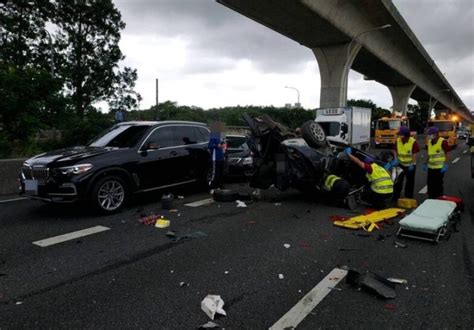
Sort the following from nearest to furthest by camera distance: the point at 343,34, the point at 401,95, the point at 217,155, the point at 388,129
→ the point at 217,155
the point at 343,34
the point at 388,129
the point at 401,95

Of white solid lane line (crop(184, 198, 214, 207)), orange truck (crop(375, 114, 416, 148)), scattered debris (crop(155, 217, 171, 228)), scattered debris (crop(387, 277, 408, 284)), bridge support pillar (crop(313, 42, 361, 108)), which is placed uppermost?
bridge support pillar (crop(313, 42, 361, 108))

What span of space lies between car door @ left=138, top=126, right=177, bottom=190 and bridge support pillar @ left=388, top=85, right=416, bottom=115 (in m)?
47.0

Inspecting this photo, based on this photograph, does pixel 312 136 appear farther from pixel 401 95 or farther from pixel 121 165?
pixel 401 95

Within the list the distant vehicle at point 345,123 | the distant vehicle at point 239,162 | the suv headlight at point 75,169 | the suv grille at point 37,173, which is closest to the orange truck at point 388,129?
the distant vehicle at point 345,123

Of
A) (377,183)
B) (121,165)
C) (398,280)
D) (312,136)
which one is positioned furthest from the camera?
(312,136)

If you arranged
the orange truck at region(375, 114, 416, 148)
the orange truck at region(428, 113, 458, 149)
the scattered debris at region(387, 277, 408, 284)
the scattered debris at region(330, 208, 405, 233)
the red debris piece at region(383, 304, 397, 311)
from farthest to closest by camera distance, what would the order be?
the orange truck at region(428, 113, 458, 149) → the orange truck at region(375, 114, 416, 148) → the scattered debris at region(330, 208, 405, 233) → the scattered debris at region(387, 277, 408, 284) → the red debris piece at region(383, 304, 397, 311)

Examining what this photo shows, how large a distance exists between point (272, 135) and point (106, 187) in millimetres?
3658

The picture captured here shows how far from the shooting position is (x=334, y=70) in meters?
27.0

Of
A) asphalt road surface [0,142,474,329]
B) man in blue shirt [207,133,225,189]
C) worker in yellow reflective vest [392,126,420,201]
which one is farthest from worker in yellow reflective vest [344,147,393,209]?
man in blue shirt [207,133,225,189]

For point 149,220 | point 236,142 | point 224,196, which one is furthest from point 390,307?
point 236,142

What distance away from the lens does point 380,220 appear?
6.00m

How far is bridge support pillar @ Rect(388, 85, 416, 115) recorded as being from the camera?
47500 millimetres

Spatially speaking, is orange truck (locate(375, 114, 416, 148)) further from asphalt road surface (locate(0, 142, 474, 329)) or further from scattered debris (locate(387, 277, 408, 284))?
scattered debris (locate(387, 277, 408, 284))

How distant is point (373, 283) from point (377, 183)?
12.2 ft
